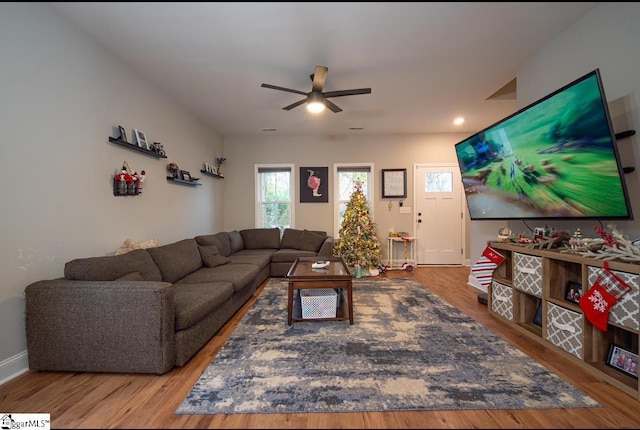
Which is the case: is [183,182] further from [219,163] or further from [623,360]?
[623,360]

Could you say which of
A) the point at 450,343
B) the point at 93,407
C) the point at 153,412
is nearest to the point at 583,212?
the point at 450,343

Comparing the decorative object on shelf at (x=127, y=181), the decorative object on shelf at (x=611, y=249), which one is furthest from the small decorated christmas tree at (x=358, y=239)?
the decorative object on shelf at (x=127, y=181)

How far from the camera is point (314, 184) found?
5352 mm

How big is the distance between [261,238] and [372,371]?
11.9 ft

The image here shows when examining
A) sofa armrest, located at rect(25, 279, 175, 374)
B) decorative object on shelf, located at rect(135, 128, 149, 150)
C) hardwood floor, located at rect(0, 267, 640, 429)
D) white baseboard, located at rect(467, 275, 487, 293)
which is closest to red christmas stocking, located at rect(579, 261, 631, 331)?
hardwood floor, located at rect(0, 267, 640, 429)

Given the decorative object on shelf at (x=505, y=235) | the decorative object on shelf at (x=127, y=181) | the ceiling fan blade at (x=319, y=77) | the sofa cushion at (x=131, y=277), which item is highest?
the ceiling fan blade at (x=319, y=77)

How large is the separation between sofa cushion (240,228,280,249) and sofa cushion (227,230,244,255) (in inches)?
4.6

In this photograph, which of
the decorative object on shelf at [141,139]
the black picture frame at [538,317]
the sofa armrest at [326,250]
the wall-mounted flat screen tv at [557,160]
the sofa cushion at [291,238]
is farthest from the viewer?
the sofa cushion at [291,238]

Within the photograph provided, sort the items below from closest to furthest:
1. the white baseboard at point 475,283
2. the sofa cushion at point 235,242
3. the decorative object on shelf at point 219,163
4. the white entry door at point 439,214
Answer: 1. the white baseboard at point 475,283
2. the sofa cushion at point 235,242
3. the decorative object on shelf at point 219,163
4. the white entry door at point 439,214

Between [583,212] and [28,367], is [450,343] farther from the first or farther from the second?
[28,367]

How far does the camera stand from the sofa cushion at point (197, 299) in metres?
1.84

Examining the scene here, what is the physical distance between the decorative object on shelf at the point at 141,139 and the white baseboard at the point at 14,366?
6.80ft

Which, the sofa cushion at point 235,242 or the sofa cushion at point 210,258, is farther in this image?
the sofa cushion at point 235,242

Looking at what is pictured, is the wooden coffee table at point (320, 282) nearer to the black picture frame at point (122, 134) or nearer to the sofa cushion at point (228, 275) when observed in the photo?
the sofa cushion at point (228, 275)
